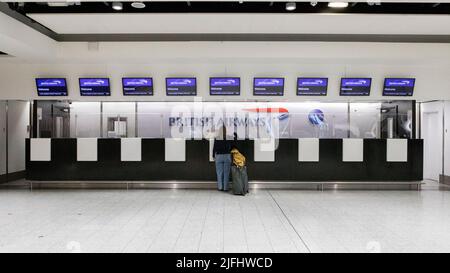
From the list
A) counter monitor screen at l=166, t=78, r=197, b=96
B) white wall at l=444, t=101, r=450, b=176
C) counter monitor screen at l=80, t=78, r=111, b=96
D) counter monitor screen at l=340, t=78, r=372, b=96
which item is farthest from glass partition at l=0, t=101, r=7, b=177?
white wall at l=444, t=101, r=450, b=176

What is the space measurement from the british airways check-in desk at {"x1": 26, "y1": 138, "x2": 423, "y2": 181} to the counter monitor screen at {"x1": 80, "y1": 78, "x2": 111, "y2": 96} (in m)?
1.19

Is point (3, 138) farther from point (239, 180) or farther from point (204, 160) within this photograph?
point (239, 180)

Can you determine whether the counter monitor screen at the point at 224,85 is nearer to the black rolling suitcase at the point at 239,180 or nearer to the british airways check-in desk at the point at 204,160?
the british airways check-in desk at the point at 204,160

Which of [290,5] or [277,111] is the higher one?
[290,5]

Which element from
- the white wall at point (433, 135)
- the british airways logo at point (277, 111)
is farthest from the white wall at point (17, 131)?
the white wall at point (433, 135)

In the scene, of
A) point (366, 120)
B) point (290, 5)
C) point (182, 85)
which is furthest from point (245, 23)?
point (366, 120)

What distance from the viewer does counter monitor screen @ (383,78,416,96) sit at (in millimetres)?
8680

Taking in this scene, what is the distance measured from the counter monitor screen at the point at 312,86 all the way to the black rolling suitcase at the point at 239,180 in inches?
97.7

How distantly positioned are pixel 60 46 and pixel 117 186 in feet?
10.7

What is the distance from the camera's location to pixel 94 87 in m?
8.79

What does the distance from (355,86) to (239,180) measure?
142 inches

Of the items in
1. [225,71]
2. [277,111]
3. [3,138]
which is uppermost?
[225,71]

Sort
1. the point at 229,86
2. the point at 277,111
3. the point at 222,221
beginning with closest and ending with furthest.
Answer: the point at 222,221
the point at 229,86
the point at 277,111

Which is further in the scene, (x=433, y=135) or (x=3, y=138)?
(x=433, y=135)
